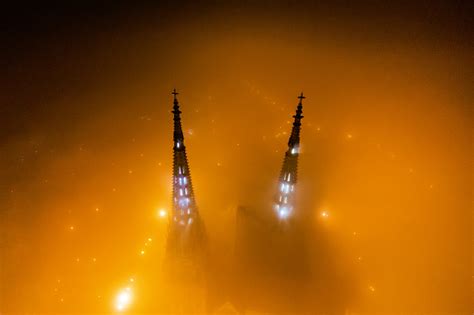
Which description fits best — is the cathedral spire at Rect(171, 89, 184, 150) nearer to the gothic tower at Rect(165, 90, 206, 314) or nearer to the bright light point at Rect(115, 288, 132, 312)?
the gothic tower at Rect(165, 90, 206, 314)

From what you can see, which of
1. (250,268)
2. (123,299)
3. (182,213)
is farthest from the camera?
(250,268)

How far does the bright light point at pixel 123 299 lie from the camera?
2309 centimetres

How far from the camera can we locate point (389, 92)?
1924 inches

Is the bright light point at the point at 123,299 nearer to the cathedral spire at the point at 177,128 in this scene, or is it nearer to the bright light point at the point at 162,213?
the bright light point at the point at 162,213

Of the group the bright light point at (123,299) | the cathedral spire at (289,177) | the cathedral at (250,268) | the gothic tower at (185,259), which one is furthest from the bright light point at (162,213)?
the cathedral spire at (289,177)

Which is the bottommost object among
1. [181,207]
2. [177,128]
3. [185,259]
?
[185,259]

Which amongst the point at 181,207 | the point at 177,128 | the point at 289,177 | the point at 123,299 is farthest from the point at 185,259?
the point at 177,128

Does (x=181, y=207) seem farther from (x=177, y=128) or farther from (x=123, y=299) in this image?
(x=123, y=299)

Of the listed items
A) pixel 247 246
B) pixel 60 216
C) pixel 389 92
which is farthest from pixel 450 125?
pixel 60 216

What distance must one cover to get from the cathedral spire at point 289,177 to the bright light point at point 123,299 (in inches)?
538

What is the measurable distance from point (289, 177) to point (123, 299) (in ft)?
54.1

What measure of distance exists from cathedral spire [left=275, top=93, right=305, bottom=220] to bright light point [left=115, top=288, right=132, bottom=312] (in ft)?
44.8

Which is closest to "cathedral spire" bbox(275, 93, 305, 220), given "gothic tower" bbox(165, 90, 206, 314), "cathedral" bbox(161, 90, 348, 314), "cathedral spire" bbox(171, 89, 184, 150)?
"cathedral" bbox(161, 90, 348, 314)

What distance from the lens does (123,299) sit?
2358 centimetres
